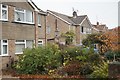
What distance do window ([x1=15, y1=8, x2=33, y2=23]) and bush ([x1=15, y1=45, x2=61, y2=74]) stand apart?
225 inches

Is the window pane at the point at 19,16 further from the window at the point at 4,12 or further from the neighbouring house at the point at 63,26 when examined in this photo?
the neighbouring house at the point at 63,26

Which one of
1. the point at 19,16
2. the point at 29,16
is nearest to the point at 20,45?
the point at 19,16

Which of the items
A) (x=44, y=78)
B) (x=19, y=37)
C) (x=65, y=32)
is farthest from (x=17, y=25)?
(x=65, y=32)

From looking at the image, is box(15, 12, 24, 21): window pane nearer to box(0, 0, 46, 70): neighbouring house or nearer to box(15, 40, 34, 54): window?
box(0, 0, 46, 70): neighbouring house

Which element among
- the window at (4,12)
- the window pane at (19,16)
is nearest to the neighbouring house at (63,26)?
the window pane at (19,16)

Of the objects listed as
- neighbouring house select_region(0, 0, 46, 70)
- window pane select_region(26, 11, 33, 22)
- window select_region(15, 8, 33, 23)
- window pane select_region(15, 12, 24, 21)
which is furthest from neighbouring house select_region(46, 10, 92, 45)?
window pane select_region(15, 12, 24, 21)

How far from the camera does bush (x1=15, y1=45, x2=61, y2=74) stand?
15.3m

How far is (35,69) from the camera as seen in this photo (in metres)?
15.3

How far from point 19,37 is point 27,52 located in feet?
16.6

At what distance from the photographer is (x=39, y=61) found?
604 inches

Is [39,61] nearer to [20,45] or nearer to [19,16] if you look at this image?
A: [20,45]

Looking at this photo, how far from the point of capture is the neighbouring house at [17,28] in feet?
61.9

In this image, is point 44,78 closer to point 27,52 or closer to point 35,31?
point 27,52

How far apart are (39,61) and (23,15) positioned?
7.38 metres
